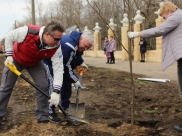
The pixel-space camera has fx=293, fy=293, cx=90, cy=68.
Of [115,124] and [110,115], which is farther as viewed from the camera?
[110,115]

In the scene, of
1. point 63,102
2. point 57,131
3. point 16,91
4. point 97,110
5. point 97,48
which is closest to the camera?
point 57,131

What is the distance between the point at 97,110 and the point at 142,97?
1413 millimetres

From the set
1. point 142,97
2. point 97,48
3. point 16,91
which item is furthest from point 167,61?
point 97,48

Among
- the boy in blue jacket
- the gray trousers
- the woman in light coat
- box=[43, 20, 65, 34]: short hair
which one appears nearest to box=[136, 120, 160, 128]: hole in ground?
the woman in light coat

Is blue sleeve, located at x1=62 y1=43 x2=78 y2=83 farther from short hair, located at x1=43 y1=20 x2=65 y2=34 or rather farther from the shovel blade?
short hair, located at x1=43 y1=20 x2=65 y2=34

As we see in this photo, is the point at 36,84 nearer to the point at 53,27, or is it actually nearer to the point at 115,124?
the point at 53,27

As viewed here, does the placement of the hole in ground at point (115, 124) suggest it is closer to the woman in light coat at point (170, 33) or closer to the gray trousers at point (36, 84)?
the gray trousers at point (36, 84)

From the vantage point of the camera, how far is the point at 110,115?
4.74 m

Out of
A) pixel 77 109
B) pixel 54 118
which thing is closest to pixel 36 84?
pixel 54 118

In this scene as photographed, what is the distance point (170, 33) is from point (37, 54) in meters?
1.72

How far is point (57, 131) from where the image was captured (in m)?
3.63

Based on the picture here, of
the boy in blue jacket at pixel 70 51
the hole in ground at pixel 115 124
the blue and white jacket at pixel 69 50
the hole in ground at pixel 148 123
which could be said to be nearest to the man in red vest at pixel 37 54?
the boy in blue jacket at pixel 70 51

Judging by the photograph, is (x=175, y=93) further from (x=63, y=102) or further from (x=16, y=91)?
(x=16, y=91)

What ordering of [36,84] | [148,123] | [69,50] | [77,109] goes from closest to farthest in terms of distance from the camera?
[36,84], [69,50], [148,123], [77,109]
